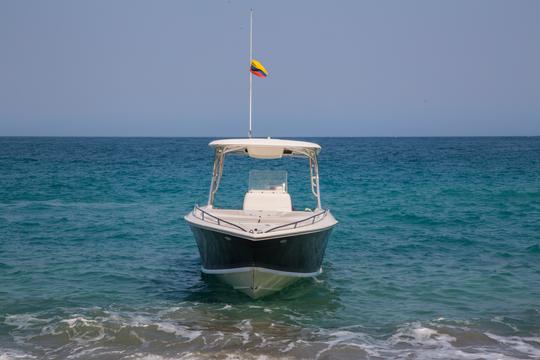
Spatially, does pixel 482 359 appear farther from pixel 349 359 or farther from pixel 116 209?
pixel 116 209

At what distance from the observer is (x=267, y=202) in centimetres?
1473

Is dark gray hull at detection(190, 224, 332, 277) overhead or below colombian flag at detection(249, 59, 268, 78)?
below

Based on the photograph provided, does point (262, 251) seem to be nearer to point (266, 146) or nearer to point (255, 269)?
point (255, 269)

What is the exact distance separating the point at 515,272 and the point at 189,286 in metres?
7.74

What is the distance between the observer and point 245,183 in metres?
37.9

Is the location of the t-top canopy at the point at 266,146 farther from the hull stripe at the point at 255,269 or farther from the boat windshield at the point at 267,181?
the hull stripe at the point at 255,269

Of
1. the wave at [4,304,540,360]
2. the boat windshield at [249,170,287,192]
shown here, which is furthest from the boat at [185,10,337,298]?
the wave at [4,304,540,360]

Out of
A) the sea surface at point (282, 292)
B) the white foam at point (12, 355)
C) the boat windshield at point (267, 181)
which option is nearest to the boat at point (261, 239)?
the boat windshield at point (267, 181)

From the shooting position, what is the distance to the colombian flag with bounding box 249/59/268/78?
15.3m

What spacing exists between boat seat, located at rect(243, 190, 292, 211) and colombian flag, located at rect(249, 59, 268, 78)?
10.0ft

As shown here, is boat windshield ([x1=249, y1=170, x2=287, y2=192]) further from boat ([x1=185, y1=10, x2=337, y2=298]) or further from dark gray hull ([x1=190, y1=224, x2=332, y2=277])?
dark gray hull ([x1=190, y1=224, x2=332, y2=277])

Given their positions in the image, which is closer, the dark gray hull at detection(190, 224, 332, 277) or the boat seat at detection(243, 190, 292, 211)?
the dark gray hull at detection(190, 224, 332, 277)

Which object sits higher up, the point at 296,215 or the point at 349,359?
the point at 296,215

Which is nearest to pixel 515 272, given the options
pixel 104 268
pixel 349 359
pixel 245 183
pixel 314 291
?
pixel 314 291
